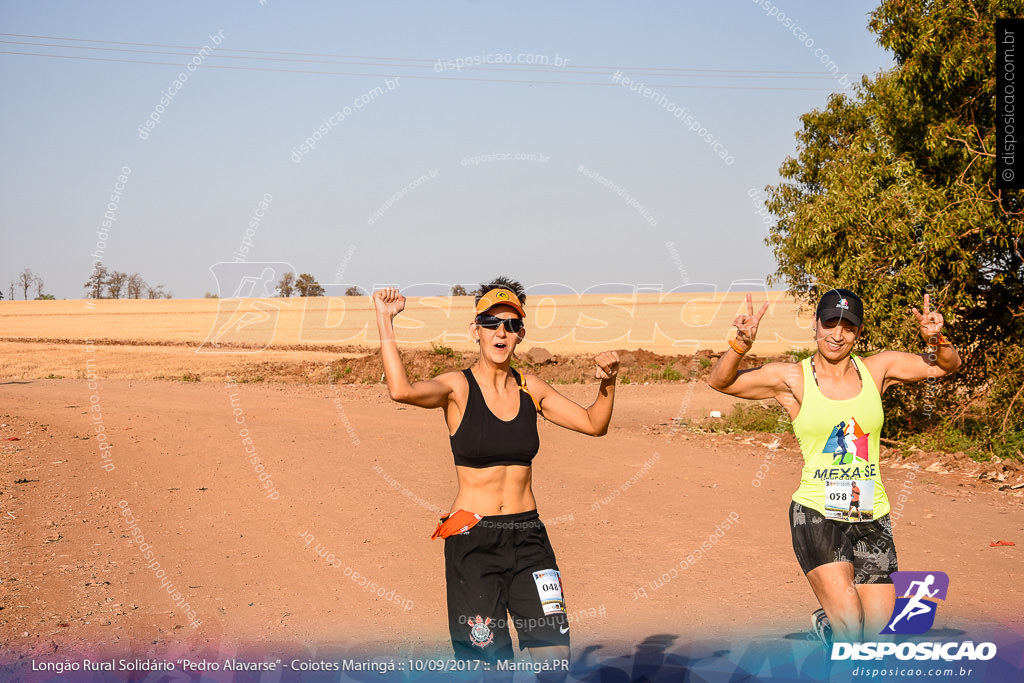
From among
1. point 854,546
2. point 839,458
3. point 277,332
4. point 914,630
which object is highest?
point 277,332

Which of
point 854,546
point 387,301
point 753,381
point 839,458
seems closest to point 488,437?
point 387,301

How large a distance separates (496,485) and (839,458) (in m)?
1.91

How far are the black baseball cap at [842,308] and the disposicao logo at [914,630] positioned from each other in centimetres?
148

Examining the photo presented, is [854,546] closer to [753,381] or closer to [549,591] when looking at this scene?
[753,381]

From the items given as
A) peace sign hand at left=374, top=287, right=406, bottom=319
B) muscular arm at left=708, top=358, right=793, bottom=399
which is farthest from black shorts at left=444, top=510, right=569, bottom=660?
muscular arm at left=708, top=358, right=793, bottom=399

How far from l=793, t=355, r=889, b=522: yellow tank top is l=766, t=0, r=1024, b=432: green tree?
8.60 metres

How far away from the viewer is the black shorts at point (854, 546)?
442cm

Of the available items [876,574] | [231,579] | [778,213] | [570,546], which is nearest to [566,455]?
[570,546]

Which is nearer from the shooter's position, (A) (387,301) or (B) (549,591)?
(B) (549,591)

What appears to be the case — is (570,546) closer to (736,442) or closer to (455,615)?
(455,615)

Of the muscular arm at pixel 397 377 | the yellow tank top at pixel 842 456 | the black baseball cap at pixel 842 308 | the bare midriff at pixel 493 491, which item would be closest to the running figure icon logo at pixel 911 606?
the yellow tank top at pixel 842 456

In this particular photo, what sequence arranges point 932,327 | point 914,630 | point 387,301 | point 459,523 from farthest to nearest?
point 914,630 < point 932,327 < point 387,301 < point 459,523

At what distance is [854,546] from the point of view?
4461mm

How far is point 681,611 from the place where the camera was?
6934 mm
